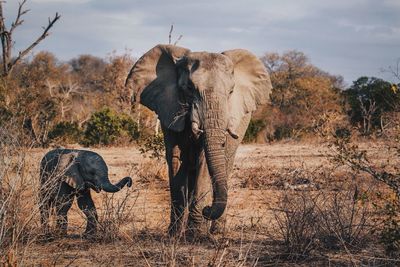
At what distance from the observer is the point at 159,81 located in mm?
6641

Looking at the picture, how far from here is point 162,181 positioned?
36.4 feet

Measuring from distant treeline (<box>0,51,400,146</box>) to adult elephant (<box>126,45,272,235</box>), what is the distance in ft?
2.69

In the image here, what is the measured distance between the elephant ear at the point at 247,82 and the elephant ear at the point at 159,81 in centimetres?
56

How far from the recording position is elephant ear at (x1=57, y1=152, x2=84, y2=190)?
22.2ft

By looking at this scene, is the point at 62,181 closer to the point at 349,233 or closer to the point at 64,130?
the point at 349,233

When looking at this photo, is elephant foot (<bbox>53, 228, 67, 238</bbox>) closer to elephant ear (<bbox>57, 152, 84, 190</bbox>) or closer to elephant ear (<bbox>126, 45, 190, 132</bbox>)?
elephant ear (<bbox>57, 152, 84, 190</bbox>)

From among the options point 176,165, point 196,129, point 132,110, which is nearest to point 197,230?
point 176,165

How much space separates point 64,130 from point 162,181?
7867 mm

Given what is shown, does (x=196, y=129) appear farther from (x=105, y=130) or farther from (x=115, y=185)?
(x=105, y=130)

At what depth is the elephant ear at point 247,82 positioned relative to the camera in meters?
6.60

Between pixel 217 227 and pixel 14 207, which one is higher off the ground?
pixel 14 207

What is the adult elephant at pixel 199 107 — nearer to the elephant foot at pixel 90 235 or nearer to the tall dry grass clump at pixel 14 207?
the elephant foot at pixel 90 235

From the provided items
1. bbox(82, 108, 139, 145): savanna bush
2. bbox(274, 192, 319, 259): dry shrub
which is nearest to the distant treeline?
bbox(82, 108, 139, 145): savanna bush

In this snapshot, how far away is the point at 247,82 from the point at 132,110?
47.5ft
